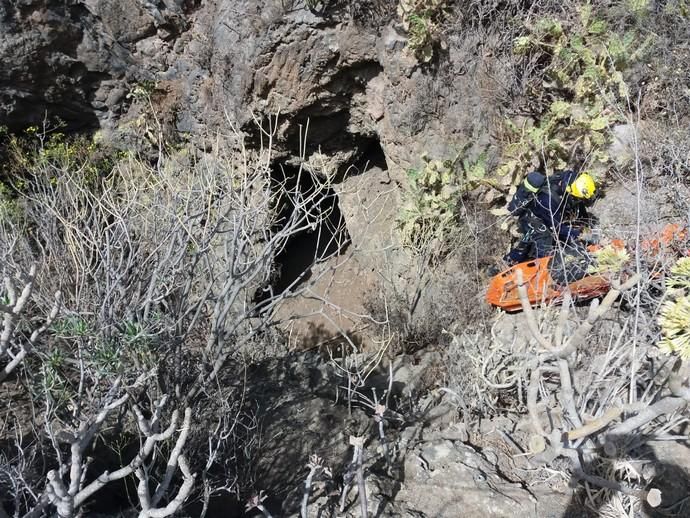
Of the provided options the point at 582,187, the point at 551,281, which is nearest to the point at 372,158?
the point at 582,187

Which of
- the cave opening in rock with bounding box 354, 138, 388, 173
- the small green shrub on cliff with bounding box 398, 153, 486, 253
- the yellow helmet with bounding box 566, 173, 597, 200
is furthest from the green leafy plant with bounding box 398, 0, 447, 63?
the yellow helmet with bounding box 566, 173, 597, 200

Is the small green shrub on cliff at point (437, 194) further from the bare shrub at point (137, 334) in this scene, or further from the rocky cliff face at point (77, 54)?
the rocky cliff face at point (77, 54)

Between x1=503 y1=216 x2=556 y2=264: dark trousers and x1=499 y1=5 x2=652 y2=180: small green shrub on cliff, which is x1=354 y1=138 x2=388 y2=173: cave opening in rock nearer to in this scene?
x1=499 y1=5 x2=652 y2=180: small green shrub on cliff

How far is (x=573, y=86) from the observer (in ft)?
17.4

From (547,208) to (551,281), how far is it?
2.41 feet

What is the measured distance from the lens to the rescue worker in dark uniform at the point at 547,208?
4.59m

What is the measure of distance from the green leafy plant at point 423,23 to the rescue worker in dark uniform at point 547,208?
1.94 meters

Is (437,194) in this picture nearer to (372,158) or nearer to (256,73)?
(372,158)

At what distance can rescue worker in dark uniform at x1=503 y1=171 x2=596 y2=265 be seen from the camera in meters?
4.59

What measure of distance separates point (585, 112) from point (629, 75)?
694 millimetres

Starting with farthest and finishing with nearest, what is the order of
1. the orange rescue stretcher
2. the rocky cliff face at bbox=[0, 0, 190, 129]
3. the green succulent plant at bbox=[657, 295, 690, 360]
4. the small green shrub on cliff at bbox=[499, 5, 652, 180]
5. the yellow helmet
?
the rocky cliff face at bbox=[0, 0, 190, 129] → the small green shrub on cliff at bbox=[499, 5, 652, 180] → the yellow helmet → the orange rescue stretcher → the green succulent plant at bbox=[657, 295, 690, 360]

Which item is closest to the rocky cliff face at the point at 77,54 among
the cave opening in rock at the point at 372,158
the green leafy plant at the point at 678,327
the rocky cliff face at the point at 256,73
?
the rocky cliff face at the point at 256,73

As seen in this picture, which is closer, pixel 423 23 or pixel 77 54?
pixel 423 23

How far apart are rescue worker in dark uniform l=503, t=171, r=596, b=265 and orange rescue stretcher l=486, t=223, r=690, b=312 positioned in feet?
0.85
